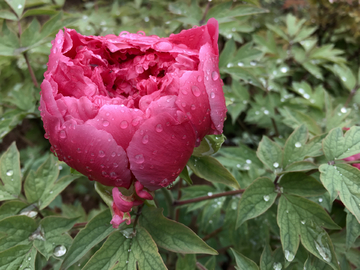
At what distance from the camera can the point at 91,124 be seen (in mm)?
556

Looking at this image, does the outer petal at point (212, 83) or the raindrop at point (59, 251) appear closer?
the outer petal at point (212, 83)

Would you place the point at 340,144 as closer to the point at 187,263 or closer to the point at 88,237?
the point at 187,263

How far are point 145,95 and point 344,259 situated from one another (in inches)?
31.7

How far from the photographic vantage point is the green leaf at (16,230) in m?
0.75

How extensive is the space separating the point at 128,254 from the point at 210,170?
31cm

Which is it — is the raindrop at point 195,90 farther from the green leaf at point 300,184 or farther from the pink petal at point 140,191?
the green leaf at point 300,184

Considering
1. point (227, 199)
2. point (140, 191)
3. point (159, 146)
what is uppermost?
point (159, 146)

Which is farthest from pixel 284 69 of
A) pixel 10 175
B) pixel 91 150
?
pixel 10 175

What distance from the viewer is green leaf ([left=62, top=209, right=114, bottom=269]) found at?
69cm

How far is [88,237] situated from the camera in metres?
0.72

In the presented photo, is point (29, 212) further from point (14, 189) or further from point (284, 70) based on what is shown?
point (284, 70)

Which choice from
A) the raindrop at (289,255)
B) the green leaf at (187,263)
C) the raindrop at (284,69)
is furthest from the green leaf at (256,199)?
the raindrop at (284,69)

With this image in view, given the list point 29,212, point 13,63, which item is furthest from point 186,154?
Answer: point 13,63

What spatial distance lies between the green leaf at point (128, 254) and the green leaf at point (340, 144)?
0.54 metres
